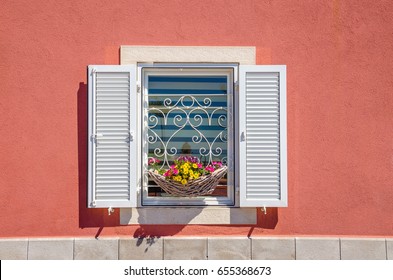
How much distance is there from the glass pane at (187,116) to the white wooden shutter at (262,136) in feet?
1.03

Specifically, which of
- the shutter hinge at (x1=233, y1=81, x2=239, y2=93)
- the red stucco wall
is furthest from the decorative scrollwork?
the red stucco wall

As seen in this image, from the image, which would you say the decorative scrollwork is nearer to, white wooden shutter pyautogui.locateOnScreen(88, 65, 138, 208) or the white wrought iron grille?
the white wrought iron grille

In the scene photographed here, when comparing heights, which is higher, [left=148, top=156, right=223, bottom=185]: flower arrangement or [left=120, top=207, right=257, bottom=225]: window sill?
[left=148, top=156, right=223, bottom=185]: flower arrangement

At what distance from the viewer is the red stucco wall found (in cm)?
406

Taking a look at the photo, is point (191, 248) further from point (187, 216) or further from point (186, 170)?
point (186, 170)

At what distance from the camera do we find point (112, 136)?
13.1 feet

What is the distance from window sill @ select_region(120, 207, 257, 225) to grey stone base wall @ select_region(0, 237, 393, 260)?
6.4 inches

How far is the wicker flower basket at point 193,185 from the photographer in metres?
3.92

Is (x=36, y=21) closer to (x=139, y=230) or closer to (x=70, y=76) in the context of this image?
(x=70, y=76)

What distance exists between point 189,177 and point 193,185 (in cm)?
9

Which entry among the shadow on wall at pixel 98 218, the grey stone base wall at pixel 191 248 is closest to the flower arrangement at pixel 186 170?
the shadow on wall at pixel 98 218

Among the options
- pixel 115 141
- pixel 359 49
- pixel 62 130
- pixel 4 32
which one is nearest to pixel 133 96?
pixel 115 141

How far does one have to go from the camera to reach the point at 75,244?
4.02 m

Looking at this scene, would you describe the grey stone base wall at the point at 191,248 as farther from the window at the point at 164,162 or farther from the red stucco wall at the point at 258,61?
the window at the point at 164,162
